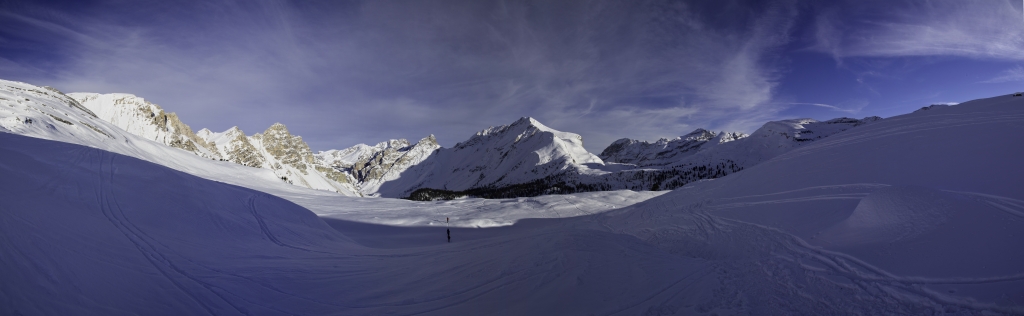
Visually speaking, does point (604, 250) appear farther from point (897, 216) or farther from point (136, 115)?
point (136, 115)

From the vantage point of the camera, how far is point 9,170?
9.99m

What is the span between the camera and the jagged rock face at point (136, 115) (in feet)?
438

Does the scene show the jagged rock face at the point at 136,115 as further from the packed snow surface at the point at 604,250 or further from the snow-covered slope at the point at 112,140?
the packed snow surface at the point at 604,250

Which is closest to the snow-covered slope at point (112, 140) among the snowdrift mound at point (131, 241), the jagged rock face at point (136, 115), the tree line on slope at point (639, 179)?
the snowdrift mound at point (131, 241)

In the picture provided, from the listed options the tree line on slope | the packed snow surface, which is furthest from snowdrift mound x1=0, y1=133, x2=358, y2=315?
the tree line on slope

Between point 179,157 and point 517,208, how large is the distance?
38.1 meters

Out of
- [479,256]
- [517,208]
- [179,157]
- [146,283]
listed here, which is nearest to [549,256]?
[479,256]

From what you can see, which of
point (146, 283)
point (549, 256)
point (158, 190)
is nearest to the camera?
point (146, 283)

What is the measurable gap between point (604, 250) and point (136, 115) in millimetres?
208600

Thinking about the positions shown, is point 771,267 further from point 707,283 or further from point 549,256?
point 549,256

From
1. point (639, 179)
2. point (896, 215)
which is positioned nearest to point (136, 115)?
point (896, 215)

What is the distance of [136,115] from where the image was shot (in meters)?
141

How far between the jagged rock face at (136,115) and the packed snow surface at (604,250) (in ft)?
553

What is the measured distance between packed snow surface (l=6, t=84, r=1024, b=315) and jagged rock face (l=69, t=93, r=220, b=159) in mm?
168678
